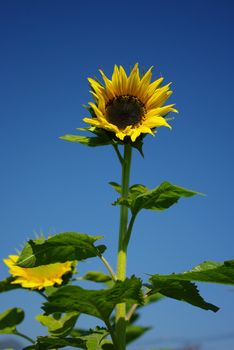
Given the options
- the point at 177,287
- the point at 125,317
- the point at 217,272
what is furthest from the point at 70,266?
the point at 217,272

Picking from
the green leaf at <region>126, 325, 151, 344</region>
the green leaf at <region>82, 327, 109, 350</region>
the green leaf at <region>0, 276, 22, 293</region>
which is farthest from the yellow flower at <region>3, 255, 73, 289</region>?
the green leaf at <region>82, 327, 109, 350</region>

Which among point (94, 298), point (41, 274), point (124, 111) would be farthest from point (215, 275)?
point (41, 274)

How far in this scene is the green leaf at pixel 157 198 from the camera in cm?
263

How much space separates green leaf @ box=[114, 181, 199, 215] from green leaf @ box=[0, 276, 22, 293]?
1.33 m

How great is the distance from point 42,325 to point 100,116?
1.47 metres

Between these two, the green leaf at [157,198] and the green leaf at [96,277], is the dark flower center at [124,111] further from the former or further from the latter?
the green leaf at [96,277]

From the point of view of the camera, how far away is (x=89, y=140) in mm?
2912

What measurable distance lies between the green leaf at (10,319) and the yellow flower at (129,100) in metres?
1.66

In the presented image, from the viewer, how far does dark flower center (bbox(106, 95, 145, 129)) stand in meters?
3.07

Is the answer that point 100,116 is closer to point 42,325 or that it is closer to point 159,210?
point 159,210

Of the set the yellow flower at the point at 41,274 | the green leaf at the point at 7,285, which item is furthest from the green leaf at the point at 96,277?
the green leaf at the point at 7,285

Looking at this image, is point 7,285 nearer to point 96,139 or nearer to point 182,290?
point 96,139

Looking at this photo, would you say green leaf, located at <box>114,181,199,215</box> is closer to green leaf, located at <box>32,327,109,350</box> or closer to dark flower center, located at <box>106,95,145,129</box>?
dark flower center, located at <box>106,95,145,129</box>

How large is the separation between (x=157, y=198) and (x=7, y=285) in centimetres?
155
